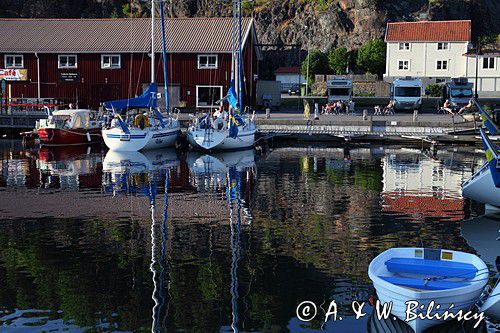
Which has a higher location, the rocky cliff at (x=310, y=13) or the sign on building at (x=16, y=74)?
the rocky cliff at (x=310, y=13)

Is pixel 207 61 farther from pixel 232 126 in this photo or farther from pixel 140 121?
pixel 232 126

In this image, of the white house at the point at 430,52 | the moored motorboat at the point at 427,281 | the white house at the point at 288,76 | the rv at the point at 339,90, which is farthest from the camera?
the white house at the point at 288,76

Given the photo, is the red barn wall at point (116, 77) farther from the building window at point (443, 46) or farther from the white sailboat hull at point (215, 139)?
the building window at point (443, 46)

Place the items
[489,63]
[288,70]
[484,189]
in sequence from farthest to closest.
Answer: [288,70] → [489,63] → [484,189]

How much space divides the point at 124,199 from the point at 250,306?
1556cm

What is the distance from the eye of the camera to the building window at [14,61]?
6838 centimetres

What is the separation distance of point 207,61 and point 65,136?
16361mm

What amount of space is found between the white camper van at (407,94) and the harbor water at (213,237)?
2020 centimetres

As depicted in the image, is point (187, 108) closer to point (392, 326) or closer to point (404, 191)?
point (404, 191)

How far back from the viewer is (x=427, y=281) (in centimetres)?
1714

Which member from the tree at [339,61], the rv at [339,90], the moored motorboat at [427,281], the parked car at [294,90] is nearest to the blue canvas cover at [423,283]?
the moored motorboat at [427,281]

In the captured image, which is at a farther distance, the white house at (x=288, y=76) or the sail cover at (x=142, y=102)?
the white house at (x=288, y=76)

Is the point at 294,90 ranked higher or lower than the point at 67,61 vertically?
lower

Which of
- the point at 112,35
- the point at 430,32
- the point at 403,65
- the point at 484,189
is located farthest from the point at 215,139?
the point at 430,32
